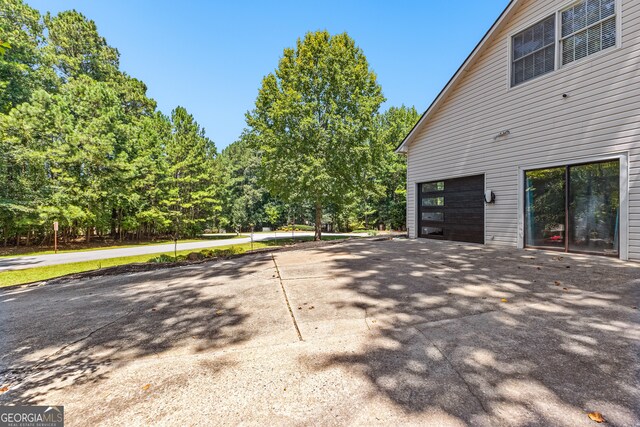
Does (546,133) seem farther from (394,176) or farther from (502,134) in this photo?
(394,176)

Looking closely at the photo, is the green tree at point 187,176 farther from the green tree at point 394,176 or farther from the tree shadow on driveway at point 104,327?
the tree shadow on driveway at point 104,327

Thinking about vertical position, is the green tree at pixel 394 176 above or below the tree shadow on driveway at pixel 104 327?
above

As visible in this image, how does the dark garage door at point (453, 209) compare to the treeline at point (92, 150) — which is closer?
the dark garage door at point (453, 209)

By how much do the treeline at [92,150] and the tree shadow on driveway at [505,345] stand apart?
42.5ft

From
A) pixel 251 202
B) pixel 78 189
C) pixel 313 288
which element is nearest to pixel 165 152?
pixel 78 189

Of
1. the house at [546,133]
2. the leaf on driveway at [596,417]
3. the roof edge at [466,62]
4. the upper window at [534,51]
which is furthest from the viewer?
the roof edge at [466,62]

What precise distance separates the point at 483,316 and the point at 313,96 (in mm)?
14540

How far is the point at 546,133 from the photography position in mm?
6535

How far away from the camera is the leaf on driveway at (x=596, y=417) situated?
145 cm

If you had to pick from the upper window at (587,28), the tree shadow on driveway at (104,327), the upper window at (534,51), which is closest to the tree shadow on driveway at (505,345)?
the tree shadow on driveway at (104,327)

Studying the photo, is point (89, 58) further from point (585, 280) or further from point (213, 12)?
point (585, 280)

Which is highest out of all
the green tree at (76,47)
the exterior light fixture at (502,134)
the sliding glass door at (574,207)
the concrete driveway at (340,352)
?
the green tree at (76,47)

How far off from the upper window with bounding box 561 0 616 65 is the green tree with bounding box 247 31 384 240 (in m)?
8.97

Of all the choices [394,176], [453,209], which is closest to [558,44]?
[453,209]
